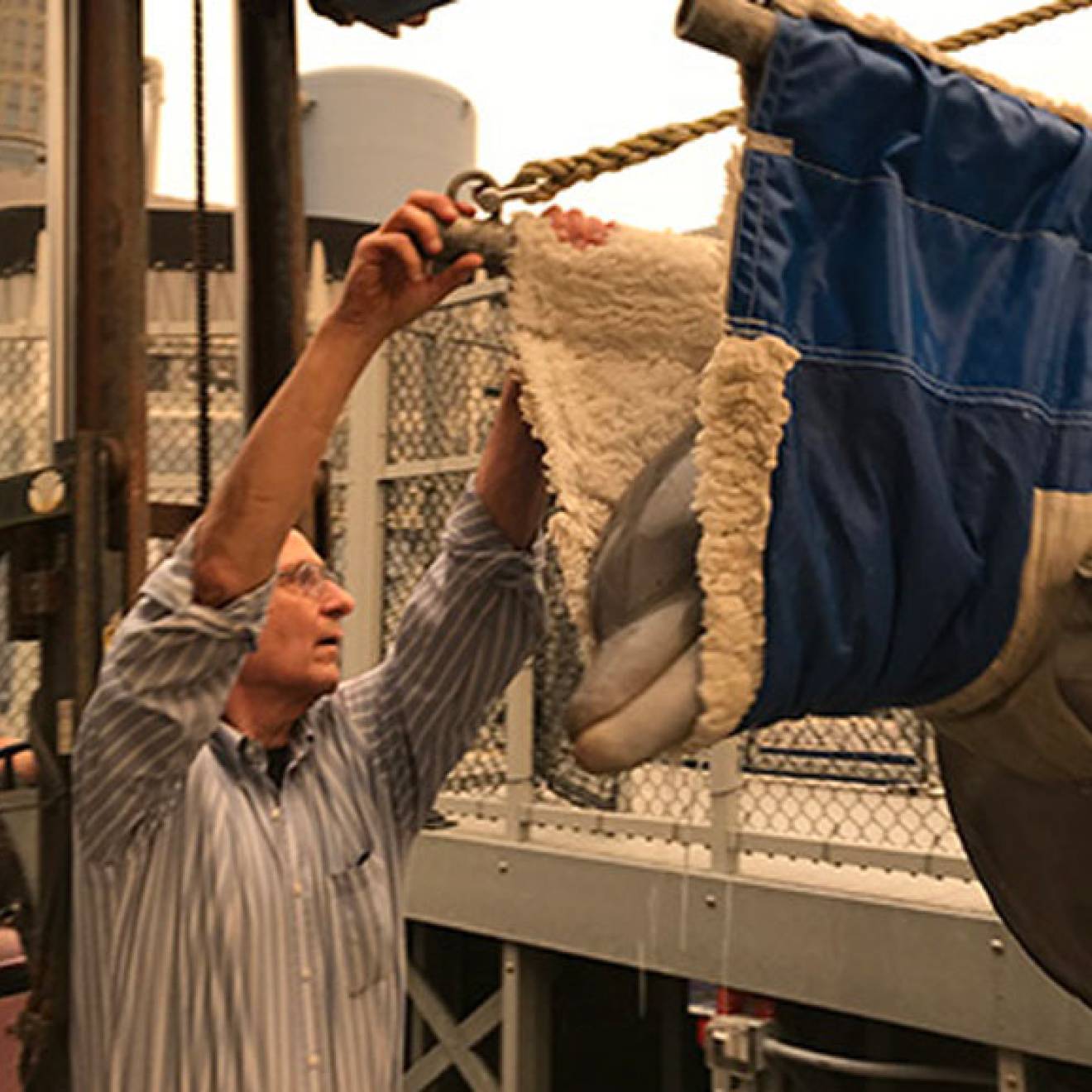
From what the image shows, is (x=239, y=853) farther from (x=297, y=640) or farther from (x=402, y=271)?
(x=402, y=271)

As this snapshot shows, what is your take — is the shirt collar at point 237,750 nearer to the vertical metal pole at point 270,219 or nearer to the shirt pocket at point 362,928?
the shirt pocket at point 362,928

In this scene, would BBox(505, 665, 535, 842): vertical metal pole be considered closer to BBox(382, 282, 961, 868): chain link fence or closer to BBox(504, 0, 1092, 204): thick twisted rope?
BBox(382, 282, 961, 868): chain link fence

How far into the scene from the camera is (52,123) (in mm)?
1456

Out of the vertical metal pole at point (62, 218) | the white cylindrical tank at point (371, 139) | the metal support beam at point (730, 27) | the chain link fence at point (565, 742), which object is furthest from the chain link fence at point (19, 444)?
the white cylindrical tank at point (371, 139)

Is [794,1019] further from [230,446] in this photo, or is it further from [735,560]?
[735,560]

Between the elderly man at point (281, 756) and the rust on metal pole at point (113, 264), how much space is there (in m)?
0.17

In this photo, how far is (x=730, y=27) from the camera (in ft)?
2.88

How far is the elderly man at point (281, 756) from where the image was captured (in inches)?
46.8

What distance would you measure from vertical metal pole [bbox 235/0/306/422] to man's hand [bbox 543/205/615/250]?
0.81 meters

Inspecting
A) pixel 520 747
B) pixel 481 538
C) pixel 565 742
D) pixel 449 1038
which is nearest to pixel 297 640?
pixel 481 538

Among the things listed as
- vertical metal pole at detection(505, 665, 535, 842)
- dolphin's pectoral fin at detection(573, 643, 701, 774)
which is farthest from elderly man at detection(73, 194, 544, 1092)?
vertical metal pole at detection(505, 665, 535, 842)

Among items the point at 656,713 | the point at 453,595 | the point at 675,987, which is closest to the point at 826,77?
the point at 656,713

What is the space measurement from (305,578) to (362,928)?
371mm

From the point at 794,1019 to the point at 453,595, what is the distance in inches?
79.5
